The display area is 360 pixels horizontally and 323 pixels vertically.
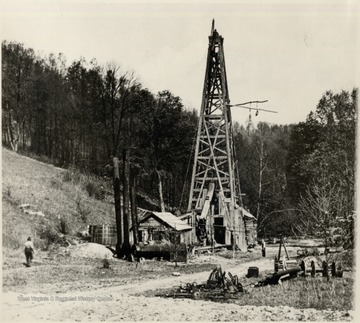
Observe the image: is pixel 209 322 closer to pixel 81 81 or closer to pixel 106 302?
pixel 106 302

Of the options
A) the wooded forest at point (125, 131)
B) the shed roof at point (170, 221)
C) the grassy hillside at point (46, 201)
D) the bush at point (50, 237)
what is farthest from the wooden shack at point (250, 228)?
the bush at point (50, 237)

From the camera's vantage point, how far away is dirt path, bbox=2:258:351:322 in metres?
11.2

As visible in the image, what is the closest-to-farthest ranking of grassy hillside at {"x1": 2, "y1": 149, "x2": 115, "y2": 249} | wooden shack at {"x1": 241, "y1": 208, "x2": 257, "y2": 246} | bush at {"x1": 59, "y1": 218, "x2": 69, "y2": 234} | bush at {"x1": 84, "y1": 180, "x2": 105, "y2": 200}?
1. grassy hillside at {"x1": 2, "y1": 149, "x2": 115, "y2": 249}
2. bush at {"x1": 59, "y1": 218, "x2": 69, "y2": 234}
3. wooden shack at {"x1": 241, "y1": 208, "x2": 257, "y2": 246}
4. bush at {"x1": 84, "y1": 180, "x2": 105, "y2": 200}

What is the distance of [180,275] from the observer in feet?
59.3

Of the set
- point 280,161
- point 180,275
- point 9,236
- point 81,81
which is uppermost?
point 81,81

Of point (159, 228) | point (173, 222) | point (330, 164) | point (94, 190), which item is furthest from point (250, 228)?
point (94, 190)

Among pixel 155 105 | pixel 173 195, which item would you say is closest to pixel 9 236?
pixel 155 105

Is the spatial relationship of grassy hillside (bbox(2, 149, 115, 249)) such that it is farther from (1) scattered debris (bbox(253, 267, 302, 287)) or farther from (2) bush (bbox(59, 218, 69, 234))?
(1) scattered debris (bbox(253, 267, 302, 287))

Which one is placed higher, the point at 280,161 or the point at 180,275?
the point at 280,161

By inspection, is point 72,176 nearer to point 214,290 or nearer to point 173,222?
point 173,222

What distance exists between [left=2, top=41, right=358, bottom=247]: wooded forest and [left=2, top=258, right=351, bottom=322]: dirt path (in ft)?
73.6

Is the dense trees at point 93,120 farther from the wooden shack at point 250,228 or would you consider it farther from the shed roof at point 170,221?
the shed roof at point 170,221

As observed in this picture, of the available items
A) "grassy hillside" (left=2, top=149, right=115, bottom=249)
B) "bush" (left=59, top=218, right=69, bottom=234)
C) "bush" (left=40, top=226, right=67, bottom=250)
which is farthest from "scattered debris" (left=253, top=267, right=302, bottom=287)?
"bush" (left=59, top=218, right=69, bottom=234)

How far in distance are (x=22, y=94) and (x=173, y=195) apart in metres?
17.4
